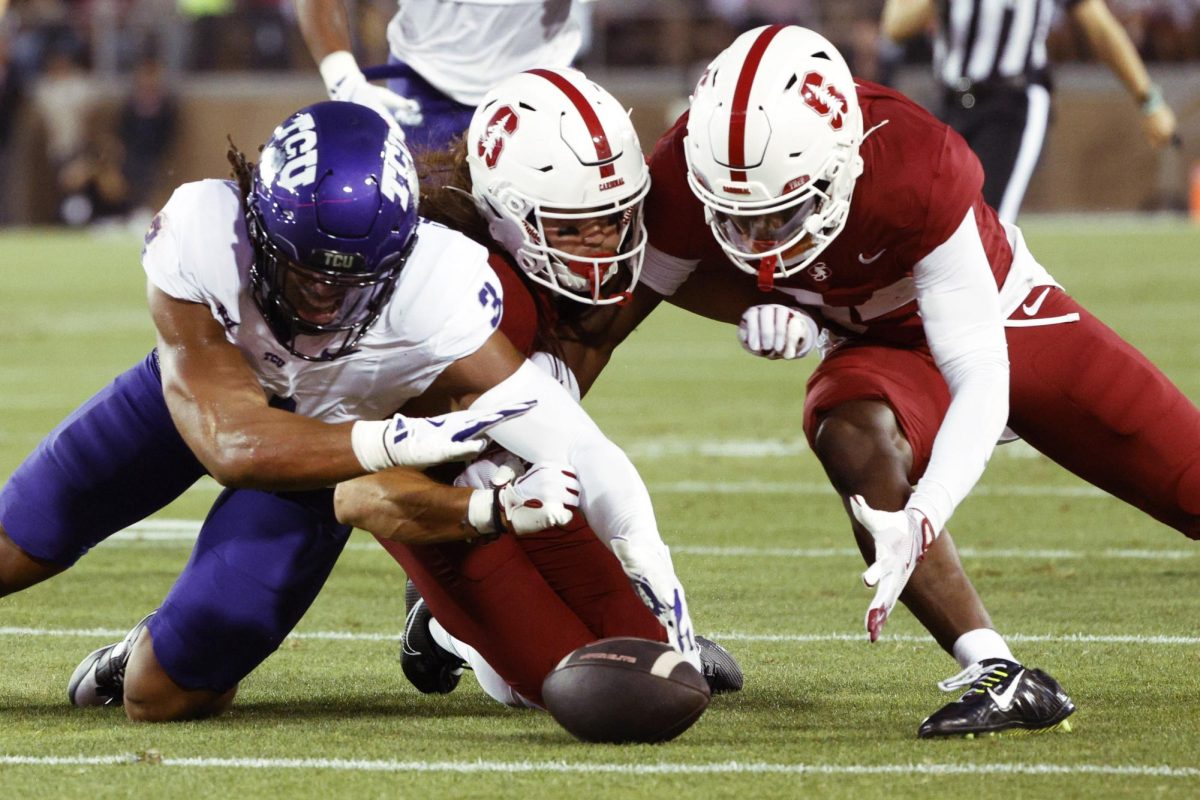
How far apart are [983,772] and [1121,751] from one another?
277 mm

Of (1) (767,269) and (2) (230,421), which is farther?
(1) (767,269)

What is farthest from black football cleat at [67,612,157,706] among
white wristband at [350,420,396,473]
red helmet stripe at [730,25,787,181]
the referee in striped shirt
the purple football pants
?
the referee in striped shirt

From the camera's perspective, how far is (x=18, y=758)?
3.20 metres

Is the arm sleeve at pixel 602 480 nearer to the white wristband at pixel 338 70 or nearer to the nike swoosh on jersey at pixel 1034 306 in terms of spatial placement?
the nike swoosh on jersey at pixel 1034 306

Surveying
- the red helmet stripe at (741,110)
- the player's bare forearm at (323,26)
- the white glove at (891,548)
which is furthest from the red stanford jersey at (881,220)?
the player's bare forearm at (323,26)

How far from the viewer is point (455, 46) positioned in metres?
5.34

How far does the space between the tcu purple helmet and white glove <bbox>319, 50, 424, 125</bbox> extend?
1.57 m

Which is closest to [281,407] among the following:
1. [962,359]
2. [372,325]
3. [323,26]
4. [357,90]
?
[372,325]

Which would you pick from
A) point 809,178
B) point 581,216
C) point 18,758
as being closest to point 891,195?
point 809,178

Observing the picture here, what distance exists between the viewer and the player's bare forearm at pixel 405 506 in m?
3.39

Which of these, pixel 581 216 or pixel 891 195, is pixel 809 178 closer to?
pixel 891 195

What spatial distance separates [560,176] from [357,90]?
1470mm

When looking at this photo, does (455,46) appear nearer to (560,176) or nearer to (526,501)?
(560,176)

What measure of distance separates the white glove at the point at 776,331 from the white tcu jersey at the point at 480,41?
1798 mm
